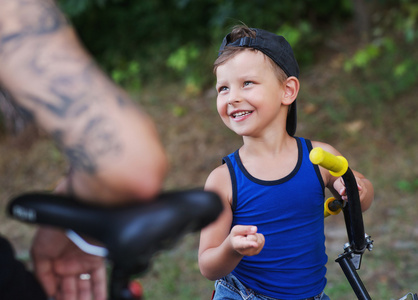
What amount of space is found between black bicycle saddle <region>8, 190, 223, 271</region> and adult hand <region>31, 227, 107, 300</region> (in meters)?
0.12

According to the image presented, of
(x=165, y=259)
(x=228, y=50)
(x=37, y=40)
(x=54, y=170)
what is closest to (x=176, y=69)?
(x=54, y=170)

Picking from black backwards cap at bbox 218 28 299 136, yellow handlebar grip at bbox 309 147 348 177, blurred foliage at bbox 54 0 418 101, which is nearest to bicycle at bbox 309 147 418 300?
yellow handlebar grip at bbox 309 147 348 177

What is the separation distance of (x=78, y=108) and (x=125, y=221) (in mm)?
250

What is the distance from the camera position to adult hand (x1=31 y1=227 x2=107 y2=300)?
3.96 ft

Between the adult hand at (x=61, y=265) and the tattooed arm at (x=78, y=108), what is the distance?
184mm

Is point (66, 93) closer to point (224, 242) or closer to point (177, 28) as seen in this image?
point (224, 242)

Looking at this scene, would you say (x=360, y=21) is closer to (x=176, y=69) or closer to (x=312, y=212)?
(x=176, y=69)

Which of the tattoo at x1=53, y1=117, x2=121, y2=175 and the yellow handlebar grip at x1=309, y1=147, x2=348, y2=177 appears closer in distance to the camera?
the tattoo at x1=53, y1=117, x2=121, y2=175

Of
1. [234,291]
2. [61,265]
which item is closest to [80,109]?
[61,265]

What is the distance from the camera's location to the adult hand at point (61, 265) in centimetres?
121

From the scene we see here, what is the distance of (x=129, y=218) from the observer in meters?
1.00

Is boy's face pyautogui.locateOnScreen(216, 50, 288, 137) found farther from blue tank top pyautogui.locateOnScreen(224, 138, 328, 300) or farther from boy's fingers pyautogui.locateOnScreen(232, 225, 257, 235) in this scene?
boy's fingers pyautogui.locateOnScreen(232, 225, 257, 235)

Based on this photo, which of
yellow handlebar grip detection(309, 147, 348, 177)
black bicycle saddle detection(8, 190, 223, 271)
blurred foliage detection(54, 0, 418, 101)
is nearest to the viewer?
black bicycle saddle detection(8, 190, 223, 271)

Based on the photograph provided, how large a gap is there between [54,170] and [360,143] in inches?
151
